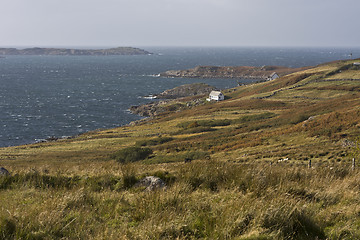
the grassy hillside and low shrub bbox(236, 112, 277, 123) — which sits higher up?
the grassy hillside

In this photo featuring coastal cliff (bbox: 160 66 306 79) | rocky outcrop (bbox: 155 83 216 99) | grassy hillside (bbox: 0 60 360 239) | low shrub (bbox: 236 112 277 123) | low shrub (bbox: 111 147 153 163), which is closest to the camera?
grassy hillside (bbox: 0 60 360 239)

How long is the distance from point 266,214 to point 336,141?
2444cm

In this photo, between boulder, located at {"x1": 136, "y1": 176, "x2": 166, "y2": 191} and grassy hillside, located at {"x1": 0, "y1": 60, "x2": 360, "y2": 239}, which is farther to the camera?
boulder, located at {"x1": 136, "y1": 176, "x2": 166, "y2": 191}

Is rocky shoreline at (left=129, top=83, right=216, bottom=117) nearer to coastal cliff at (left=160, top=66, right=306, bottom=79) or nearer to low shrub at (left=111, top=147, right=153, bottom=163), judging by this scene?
low shrub at (left=111, top=147, right=153, bottom=163)

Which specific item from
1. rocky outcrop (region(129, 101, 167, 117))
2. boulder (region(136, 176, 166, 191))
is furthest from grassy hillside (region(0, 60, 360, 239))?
rocky outcrop (region(129, 101, 167, 117))

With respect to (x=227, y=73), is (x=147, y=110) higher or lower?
lower

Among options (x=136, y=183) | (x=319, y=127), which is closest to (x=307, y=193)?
(x=136, y=183)

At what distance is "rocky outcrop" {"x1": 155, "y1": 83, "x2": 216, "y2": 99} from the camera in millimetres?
120125

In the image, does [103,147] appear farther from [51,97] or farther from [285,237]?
[51,97]

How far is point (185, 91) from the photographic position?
128 m

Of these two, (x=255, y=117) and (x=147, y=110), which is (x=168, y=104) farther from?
(x=255, y=117)

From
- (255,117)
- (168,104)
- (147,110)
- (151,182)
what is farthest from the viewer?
(168,104)

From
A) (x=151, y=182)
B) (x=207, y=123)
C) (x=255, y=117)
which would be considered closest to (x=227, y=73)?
(x=255, y=117)

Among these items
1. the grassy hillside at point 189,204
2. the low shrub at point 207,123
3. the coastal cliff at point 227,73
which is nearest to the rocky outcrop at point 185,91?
the coastal cliff at point 227,73
